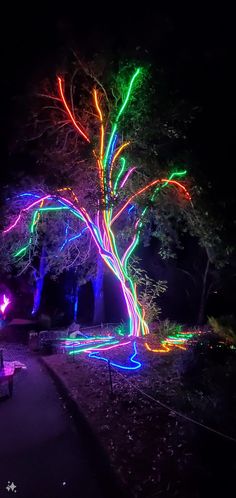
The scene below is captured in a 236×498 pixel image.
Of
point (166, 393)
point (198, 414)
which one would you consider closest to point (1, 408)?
point (166, 393)

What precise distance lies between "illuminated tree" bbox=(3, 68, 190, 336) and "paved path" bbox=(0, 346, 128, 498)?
742 centimetres

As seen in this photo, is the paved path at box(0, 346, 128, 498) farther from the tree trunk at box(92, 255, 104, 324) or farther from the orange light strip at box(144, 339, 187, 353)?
the tree trunk at box(92, 255, 104, 324)

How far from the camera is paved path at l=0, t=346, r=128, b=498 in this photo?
462 centimetres

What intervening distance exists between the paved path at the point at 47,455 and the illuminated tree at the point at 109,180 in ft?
24.3

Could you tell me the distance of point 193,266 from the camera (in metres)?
25.2

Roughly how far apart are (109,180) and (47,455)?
9969 millimetres

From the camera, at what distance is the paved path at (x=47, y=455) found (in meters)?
4.62

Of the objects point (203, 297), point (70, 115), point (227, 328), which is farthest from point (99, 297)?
point (227, 328)

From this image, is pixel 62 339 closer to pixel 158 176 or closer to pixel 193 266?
pixel 158 176

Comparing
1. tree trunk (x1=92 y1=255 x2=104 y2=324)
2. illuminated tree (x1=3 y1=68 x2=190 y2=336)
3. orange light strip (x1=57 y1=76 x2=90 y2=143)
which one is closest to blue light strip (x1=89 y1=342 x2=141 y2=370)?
Result: illuminated tree (x1=3 y1=68 x2=190 y2=336)

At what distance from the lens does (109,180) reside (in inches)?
563

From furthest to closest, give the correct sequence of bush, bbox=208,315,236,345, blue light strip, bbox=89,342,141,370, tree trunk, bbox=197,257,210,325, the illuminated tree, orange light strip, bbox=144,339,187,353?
tree trunk, bbox=197,257,210,325
the illuminated tree
orange light strip, bbox=144,339,187,353
blue light strip, bbox=89,342,141,370
bush, bbox=208,315,236,345

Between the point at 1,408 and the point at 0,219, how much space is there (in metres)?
8.51

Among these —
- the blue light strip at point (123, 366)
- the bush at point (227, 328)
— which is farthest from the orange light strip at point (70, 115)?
the bush at point (227, 328)
